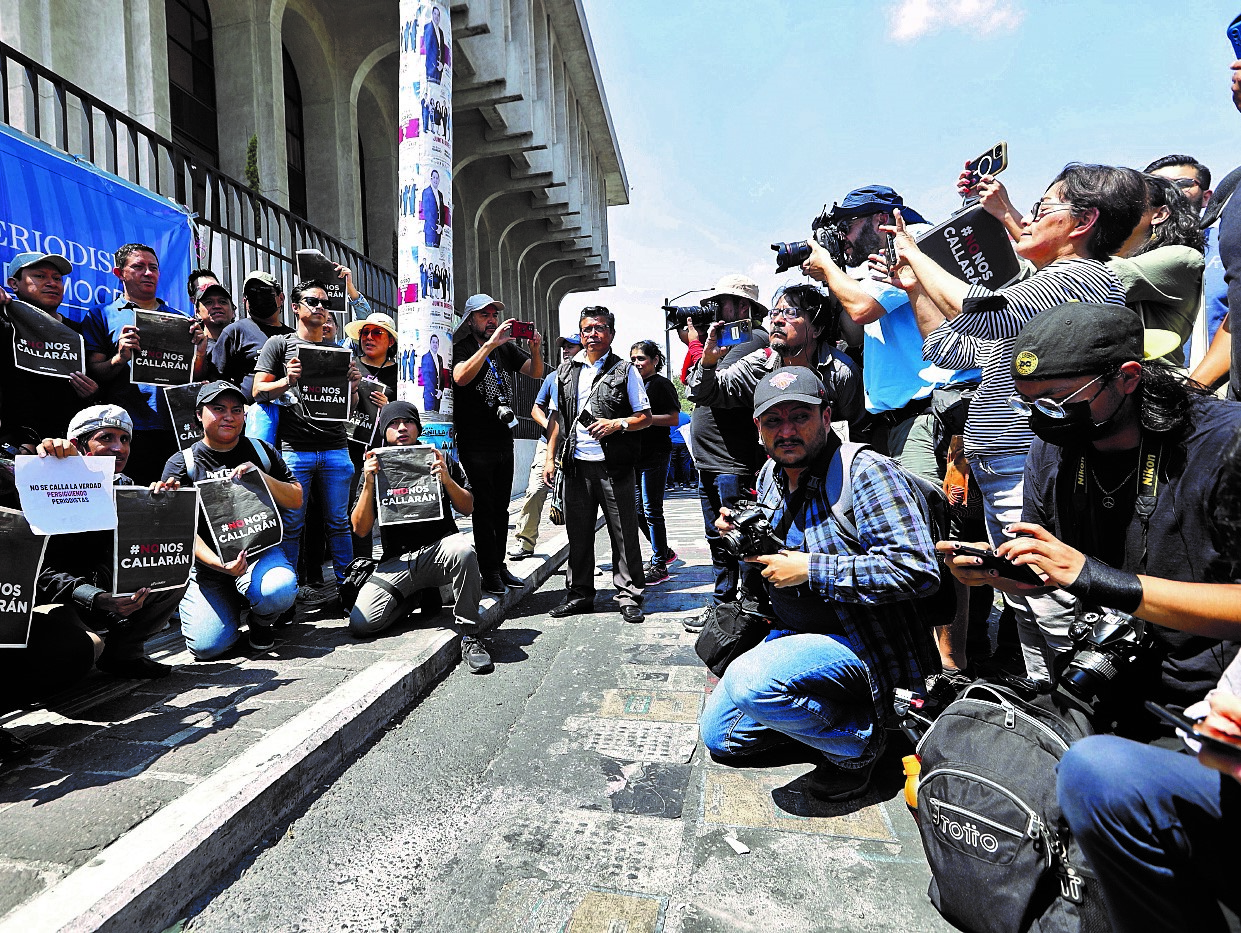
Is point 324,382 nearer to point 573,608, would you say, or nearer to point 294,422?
point 294,422

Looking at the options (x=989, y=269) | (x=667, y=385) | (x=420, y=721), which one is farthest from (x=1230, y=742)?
(x=667, y=385)

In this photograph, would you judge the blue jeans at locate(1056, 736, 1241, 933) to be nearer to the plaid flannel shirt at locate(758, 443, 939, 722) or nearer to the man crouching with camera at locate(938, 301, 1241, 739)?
the man crouching with camera at locate(938, 301, 1241, 739)

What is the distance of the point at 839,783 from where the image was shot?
99.6 inches

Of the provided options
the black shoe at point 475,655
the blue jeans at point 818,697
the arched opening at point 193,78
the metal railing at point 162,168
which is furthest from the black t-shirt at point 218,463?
the arched opening at point 193,78

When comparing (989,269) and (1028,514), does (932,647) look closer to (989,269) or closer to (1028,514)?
(1028,514)

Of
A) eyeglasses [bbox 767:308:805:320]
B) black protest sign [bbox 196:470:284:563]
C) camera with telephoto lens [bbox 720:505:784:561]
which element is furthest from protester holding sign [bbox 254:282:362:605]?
camera with telephoto lens [bbox 720:505:784:561]

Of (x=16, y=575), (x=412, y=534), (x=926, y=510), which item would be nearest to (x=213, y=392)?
(x=412, y=534)

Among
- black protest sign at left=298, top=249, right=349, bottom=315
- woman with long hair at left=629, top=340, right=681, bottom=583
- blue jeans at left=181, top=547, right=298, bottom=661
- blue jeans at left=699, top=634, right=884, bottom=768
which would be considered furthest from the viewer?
black protest sign at left=298, top=249, right=349, bottom=315

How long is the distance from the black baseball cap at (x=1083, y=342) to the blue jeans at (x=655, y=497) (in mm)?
4039

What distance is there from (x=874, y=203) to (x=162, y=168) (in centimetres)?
674

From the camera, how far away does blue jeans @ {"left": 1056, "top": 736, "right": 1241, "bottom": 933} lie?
131 centimetres

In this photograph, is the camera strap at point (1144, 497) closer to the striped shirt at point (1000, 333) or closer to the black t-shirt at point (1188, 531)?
the black t-shirt at point (1188, 531)

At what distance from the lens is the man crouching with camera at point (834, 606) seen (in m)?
2.40

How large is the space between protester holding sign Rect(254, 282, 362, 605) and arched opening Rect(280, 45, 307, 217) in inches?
308
